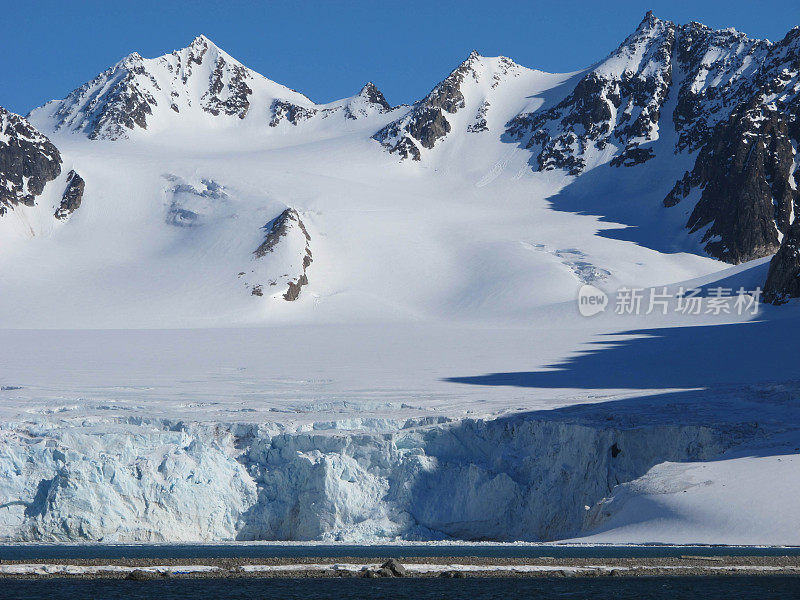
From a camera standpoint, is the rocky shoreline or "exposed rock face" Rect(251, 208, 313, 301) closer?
the rocky shoreline

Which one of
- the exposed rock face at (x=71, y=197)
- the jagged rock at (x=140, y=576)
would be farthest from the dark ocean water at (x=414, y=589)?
the exposed rock face at (x=71, y=197)

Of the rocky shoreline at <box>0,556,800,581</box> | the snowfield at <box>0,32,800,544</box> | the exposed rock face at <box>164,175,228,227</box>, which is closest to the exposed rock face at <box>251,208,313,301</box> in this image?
the snowfield at <box>0,32,800,544</box>

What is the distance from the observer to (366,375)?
7375 cm

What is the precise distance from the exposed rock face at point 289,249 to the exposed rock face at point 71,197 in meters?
36.5

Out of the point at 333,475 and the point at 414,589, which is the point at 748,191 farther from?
the point at 414,589

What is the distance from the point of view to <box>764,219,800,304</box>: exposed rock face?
350 feet

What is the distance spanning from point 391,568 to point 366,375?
38.9 meters

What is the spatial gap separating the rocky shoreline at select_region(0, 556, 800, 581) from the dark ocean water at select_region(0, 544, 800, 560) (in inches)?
72.9

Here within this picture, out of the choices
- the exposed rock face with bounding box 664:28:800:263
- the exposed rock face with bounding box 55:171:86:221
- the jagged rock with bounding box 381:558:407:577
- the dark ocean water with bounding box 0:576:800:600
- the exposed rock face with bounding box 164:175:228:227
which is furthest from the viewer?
the exposed rock face with bounding box 55:171:86:221

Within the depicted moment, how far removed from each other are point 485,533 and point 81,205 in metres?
126

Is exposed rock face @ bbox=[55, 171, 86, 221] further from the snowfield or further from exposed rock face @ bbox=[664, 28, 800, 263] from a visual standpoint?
exposed rock face @ bbox=[664, 28, 800, 263]

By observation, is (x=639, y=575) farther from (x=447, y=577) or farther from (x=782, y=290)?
(x=782, y=290)

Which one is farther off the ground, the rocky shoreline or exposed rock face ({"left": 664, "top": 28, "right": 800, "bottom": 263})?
exposed rock face ({"left": 664, "top": 28, "right": 800, "bottom": 263})

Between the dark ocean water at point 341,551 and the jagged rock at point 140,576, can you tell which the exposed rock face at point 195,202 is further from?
the jagged rock at point 140,576
